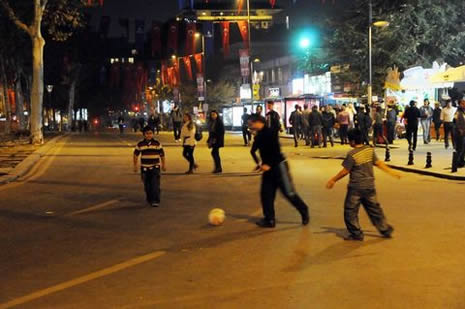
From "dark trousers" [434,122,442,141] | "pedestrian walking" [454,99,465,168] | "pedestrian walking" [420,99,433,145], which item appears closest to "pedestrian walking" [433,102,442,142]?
"dark trousers" [434,122,442,141]

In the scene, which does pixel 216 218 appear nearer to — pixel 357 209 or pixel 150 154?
pixel 357 209

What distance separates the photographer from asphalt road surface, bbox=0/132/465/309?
6387mm

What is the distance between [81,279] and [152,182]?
5.27 meters

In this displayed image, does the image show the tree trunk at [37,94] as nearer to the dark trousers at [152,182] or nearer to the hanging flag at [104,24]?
the hanging flag at [104,24]

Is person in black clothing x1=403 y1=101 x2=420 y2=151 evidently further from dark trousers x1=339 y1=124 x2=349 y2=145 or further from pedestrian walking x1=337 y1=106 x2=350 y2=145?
dark trousers x1=339 y1=124 x2=349 y2=145

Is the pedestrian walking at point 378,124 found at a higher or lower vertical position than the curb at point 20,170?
higher

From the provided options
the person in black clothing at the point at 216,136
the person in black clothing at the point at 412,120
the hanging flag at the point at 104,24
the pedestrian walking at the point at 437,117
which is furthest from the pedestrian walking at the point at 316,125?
the hanging flag at the point at 104,24

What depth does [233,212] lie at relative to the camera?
11633mm

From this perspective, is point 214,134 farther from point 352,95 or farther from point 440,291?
point 352,95

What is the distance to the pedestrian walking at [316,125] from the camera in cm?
2869

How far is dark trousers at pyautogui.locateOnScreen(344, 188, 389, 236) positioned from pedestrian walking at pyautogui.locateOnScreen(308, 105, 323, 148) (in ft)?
64.7

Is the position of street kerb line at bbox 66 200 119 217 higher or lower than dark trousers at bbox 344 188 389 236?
lower

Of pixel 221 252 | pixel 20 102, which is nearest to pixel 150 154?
pixel 221 252

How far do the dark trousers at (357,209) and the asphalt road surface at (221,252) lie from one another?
229mm
